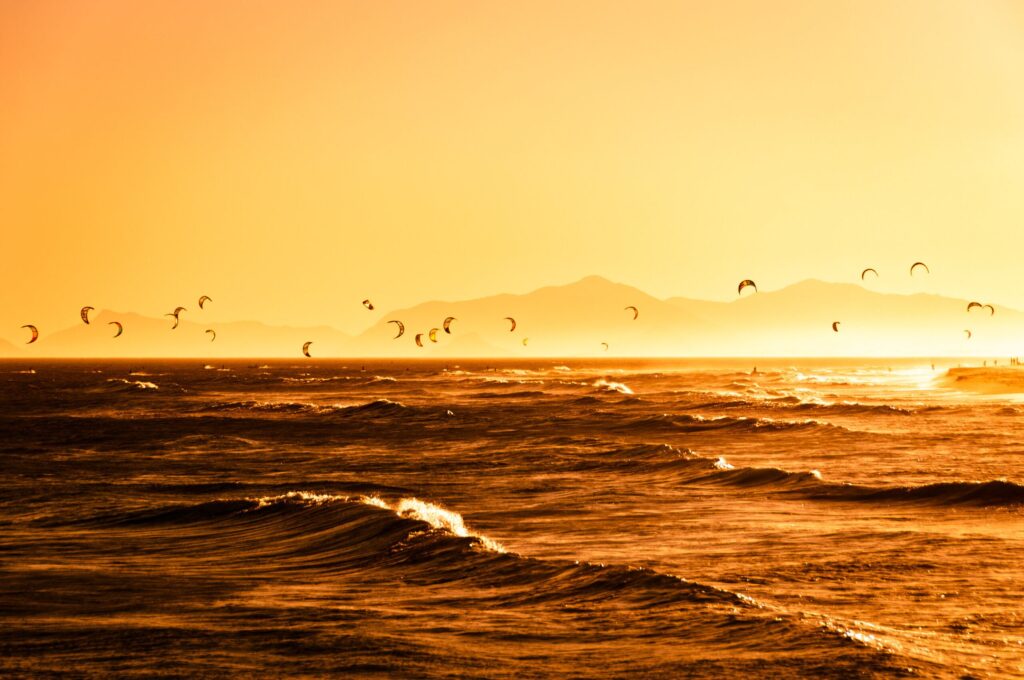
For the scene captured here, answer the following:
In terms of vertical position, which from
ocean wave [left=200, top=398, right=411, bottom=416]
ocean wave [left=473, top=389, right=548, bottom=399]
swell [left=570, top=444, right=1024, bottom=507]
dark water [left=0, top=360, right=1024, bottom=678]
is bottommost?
dark water [left=0, top=360, right=1024, bottom=678]

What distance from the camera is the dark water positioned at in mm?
12805

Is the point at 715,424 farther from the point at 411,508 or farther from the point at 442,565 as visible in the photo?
the point at 442,565

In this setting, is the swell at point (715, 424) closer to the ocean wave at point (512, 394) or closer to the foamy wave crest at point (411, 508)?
the foamy wave crest at point (411, 508)

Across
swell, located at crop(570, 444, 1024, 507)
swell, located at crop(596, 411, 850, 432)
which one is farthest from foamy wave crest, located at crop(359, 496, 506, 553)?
swell, located at crop(596, 411, 850, 432)

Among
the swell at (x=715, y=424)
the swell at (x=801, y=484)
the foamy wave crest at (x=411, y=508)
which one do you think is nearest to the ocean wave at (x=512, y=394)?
the swell at (x=715, y=424)

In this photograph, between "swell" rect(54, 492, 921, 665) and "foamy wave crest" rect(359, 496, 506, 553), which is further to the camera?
"foamy wave crest" rect(359, 496, 506, 553)

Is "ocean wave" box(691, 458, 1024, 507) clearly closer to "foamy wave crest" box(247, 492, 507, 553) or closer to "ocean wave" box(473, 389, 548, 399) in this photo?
"foamy wave crest" box(247, 492, 507, 553)

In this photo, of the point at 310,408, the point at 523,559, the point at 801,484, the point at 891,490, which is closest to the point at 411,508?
the point at 523,559

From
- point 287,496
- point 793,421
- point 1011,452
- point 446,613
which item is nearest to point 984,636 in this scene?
point 446,613

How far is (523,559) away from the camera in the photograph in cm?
1834

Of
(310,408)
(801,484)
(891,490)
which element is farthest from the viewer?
(310,408)

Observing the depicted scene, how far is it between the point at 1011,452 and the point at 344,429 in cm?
3256

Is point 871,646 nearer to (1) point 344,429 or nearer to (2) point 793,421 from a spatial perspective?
(2) point 793,421

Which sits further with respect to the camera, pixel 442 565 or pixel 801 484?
pixel 801 484
